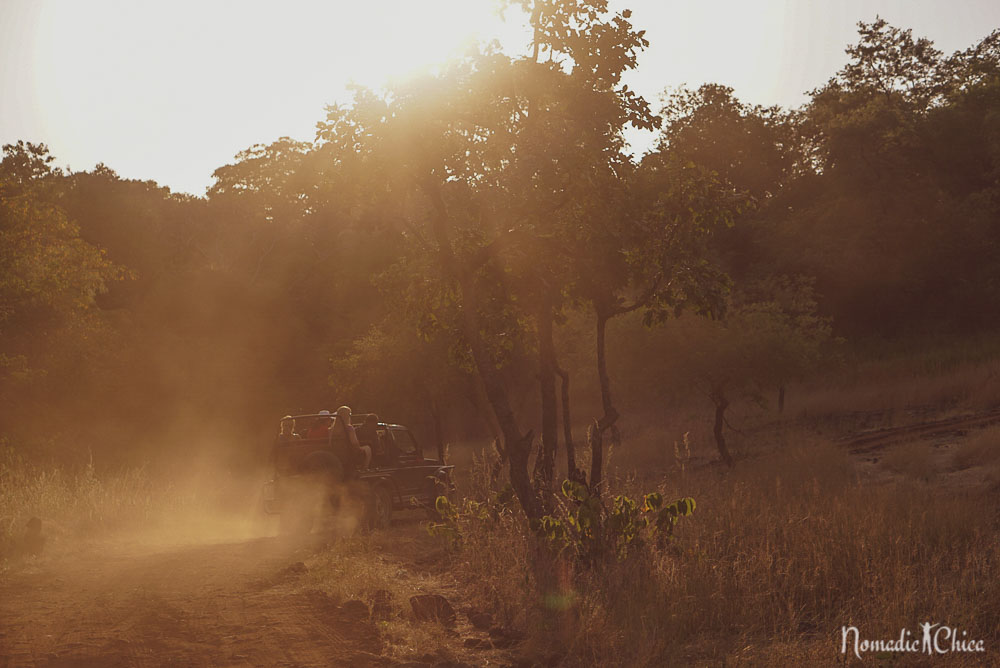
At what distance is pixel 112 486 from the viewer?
17.7 meters

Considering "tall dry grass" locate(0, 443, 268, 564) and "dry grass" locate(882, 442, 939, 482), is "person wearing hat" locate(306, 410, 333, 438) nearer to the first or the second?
"tall dry grass" locate(0, 443, 268, 564)

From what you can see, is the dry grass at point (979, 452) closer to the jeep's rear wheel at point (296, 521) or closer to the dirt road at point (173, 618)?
the jeep's rear wheel at point (296, 521)

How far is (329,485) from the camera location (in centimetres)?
1524

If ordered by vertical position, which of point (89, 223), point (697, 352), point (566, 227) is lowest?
point (697, 352)

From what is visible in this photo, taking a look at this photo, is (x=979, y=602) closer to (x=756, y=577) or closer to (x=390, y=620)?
(x=756, y=577)

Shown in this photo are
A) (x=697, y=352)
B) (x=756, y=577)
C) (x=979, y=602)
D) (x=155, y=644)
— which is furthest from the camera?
(x=697, y=352)

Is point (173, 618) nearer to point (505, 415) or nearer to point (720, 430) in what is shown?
point (505, 415)

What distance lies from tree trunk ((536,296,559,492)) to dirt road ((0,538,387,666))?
3731 mm

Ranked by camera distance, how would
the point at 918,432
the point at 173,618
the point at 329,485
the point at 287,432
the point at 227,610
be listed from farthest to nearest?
the point at 918,432 → the point at 287,432 → the point at 329,485 → the point at 227,610 → the point at 173,618

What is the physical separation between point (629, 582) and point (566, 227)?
5598mm

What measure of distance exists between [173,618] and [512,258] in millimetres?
7230

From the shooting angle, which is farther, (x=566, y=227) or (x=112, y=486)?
(x=112, y=486)

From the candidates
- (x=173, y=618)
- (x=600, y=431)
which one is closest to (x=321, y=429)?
(x=600, y=431)

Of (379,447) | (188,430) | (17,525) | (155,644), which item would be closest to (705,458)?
(379,447)
